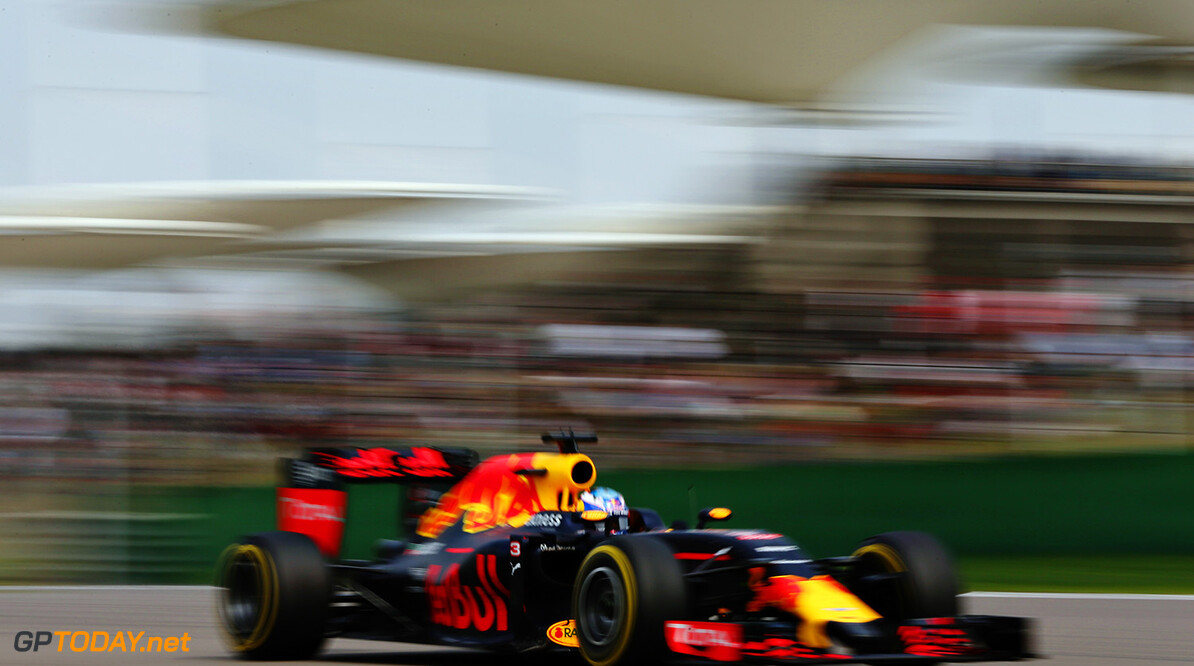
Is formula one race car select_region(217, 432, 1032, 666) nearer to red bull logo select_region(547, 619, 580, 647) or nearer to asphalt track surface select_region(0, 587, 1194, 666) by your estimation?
red bull logo select_region(547, 619, 580, 647)

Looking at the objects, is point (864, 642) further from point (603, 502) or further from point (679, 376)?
point (679, 376)

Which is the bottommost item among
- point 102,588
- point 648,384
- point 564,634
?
point 102,588

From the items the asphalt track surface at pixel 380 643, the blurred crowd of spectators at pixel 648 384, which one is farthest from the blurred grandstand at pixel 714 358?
the asphalt track surface at pixel 380 643

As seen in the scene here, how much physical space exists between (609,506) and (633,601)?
1.25 m

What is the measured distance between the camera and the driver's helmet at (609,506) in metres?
5.63

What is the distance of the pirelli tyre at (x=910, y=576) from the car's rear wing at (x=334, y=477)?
2.09 meters

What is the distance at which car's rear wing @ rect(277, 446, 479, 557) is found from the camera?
6406 mm

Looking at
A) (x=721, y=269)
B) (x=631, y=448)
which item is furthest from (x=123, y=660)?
(x=721, y=269)

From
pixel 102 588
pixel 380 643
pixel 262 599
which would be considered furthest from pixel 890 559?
pixel 102 588

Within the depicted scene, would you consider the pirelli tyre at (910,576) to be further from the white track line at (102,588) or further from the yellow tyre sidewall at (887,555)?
the white track line at (102,588)

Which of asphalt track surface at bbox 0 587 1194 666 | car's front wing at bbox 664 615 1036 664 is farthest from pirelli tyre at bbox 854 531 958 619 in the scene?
asphalt track surface at bbox 0 587 1194 666

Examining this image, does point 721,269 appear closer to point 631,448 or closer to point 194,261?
point 631,448

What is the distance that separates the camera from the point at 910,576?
16.3 ft

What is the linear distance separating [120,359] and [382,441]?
2.46 meters
